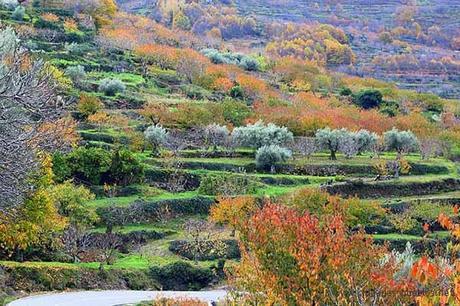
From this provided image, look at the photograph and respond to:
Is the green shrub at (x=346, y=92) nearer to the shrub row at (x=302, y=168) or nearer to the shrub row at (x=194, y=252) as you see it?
the shrub row at (x=302, y=168)

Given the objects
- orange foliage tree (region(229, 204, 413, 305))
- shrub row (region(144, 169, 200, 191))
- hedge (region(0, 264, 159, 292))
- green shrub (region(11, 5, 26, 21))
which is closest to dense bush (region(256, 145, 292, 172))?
shrub row (region(144, 169, 200, 191))

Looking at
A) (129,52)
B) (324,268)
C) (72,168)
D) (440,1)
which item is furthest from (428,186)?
(440,1)

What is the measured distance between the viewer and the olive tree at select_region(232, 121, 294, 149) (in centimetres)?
5841

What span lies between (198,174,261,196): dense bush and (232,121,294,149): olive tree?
8.36 meters

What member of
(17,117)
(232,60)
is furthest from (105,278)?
(232,60)

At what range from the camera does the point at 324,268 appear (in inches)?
765

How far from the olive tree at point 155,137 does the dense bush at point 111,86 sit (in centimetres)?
1388

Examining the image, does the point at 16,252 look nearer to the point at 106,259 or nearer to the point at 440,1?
the point at 106,259

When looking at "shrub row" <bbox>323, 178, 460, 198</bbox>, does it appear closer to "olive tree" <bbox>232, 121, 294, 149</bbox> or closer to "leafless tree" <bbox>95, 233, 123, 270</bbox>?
"olive tree" <bbox>232, 121, 294, 149</bbox>

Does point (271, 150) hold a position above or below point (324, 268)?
below

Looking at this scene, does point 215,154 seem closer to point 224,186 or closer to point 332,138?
point 224,186

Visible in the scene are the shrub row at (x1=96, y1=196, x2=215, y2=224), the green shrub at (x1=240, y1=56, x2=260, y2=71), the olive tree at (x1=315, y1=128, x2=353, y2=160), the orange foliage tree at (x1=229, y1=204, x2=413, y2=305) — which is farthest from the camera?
the green shrub at (x1=240, y1=56, x2=260, y2=71)

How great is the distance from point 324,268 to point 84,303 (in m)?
13.4

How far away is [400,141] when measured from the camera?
6538 centimetres
